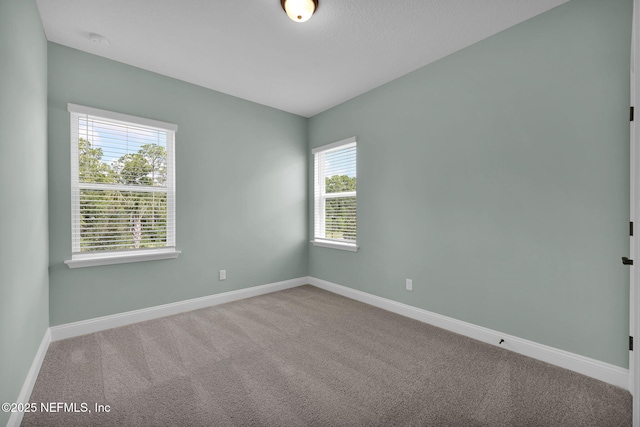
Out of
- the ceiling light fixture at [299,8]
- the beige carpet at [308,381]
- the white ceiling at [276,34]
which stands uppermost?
the white ceiling at [276,34]

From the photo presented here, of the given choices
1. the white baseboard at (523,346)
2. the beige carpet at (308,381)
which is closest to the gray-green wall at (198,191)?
the beige carpet at (308,381)

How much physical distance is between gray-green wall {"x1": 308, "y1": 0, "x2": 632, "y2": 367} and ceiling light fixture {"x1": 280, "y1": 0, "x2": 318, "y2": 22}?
1465 millimetres

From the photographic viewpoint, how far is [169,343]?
2500mm

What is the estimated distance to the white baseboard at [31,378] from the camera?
1495 millimetres

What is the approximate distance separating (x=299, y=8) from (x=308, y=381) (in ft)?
8.54

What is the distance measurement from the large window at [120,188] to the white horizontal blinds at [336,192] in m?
2.01

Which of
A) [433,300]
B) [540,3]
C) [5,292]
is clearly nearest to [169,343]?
[5,292]

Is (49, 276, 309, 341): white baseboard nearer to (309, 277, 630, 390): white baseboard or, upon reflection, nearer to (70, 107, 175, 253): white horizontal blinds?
(70, 107, 175, 253): white horizontal blinds

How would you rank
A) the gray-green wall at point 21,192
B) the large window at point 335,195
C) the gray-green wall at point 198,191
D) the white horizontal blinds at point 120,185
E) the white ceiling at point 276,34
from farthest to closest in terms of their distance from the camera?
the large window at point 335,195, the white horizontal blinds at point 120,185, the gray-green wall at point 198,191, the white ceiling at point 276,34, the gray-green wall at point 21,192

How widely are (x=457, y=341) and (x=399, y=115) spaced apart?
2359mm

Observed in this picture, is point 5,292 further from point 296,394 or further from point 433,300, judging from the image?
point 433,300

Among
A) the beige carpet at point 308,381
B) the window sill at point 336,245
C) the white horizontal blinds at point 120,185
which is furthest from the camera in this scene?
the window sill at point 336,245

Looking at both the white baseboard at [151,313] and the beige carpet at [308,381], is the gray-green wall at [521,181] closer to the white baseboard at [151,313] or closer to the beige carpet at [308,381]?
the beige carpet at [308,381]

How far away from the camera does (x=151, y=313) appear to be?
3055mm
